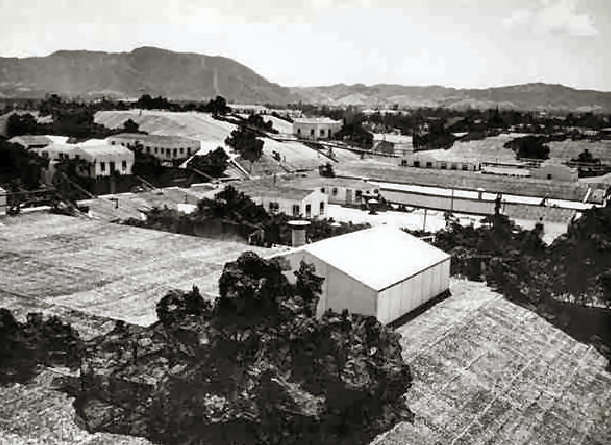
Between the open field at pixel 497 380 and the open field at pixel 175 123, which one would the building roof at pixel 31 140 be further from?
the open field at pixel 497 380

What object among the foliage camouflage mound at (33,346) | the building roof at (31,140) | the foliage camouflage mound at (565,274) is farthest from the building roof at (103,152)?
the foliage camouflage mound at (33,346)

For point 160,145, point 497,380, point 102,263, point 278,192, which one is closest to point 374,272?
point 497,380

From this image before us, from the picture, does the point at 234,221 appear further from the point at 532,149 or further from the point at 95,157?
the point at 532,149

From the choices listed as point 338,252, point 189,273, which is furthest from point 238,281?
point 189,273

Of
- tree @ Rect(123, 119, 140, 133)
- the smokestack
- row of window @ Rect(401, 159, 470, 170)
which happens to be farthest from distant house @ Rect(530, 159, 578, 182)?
tree @ Rect(123, 119, 140, 133)

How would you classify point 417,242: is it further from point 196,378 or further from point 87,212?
point 87,212

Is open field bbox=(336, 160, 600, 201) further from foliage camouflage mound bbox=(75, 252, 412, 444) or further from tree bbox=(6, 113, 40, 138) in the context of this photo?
foliage camouflage mound bbox=(75, 252, 412, 444)
